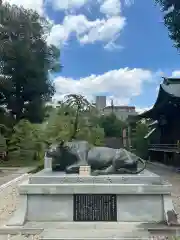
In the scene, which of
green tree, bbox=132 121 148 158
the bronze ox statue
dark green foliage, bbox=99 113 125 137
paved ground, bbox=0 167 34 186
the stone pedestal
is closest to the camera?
the stone pedestal

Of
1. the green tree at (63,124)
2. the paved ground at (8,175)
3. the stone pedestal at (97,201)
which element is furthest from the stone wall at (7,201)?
the paved ground at (8,175)

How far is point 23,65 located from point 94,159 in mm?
21401

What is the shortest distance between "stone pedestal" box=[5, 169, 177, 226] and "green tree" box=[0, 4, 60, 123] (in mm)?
20933

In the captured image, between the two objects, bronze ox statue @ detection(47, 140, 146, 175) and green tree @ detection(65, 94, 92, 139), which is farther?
green tree @ detection(65, 94, 92, 139)

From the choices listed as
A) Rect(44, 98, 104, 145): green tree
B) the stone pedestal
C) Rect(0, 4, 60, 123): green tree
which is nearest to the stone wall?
the stone pedestal

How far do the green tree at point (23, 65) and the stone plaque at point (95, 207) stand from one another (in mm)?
21195

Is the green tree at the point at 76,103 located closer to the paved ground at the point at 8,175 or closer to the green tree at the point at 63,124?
the green tree at the point at 63,124

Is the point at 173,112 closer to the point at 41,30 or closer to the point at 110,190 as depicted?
the point at 41,30

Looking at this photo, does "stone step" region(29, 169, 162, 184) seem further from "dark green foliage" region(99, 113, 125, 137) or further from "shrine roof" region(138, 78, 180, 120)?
"dark green foliage" region(99, 113, 125, 137)

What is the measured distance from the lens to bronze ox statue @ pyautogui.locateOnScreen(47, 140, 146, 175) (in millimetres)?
6500

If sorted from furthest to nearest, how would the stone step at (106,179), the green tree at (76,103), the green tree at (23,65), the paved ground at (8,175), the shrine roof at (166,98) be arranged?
the green tree at (23,65) → the shrine roof at (166,98) → the paved ground at (8,175) → the green tree at (76,103) → the stone step at (106,179)

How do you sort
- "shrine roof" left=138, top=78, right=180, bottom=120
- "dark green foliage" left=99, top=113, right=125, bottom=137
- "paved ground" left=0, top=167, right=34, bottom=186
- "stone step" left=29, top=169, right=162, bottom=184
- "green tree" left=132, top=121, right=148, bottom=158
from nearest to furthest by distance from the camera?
"stone step" left=29, top=169, right=162, bottom=184
"paved ground" left=0, top=167, right=34, bottom=186
"shrine roof" left=138, top=78, right=180, bottom=120
"green tree" left=132, top=121, right=148, bottom=158
"dark green foliage" left=99, top=113, right=125, bottom=137

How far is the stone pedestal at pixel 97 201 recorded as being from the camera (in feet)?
18.8

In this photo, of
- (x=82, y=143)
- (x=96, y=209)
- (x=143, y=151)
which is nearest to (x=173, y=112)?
(x=143, y=151)
